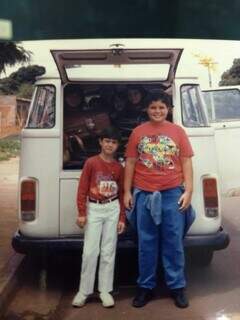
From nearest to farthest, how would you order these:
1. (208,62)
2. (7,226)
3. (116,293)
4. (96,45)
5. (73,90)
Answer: (96,45), (116,293), (73,90), (208,62), (7,226)

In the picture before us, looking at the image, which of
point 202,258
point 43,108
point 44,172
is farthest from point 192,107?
point 202,258

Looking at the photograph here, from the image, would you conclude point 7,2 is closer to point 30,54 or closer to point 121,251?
point 30,54

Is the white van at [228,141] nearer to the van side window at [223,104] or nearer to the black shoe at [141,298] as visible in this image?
the van side window at [223,104]

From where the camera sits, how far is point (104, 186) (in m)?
4.21

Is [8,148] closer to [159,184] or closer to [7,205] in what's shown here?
[159,184]

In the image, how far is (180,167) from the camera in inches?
165

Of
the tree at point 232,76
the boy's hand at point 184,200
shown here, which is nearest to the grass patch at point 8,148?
the boy's hand at point 184,200

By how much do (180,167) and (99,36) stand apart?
1381 mm

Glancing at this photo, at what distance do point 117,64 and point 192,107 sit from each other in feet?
2.41

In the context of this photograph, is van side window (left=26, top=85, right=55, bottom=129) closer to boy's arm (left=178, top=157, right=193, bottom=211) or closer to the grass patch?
the grass patch

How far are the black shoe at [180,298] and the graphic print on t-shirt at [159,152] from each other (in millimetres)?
992

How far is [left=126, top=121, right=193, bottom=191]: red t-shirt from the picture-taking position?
4.12 m

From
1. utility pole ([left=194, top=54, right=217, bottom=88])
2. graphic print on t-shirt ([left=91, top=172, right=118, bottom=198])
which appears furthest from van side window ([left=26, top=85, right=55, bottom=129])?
utility pole ([left=194, top=54, right=217, bottom=88])

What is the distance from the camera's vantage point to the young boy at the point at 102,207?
4176 millimetres
